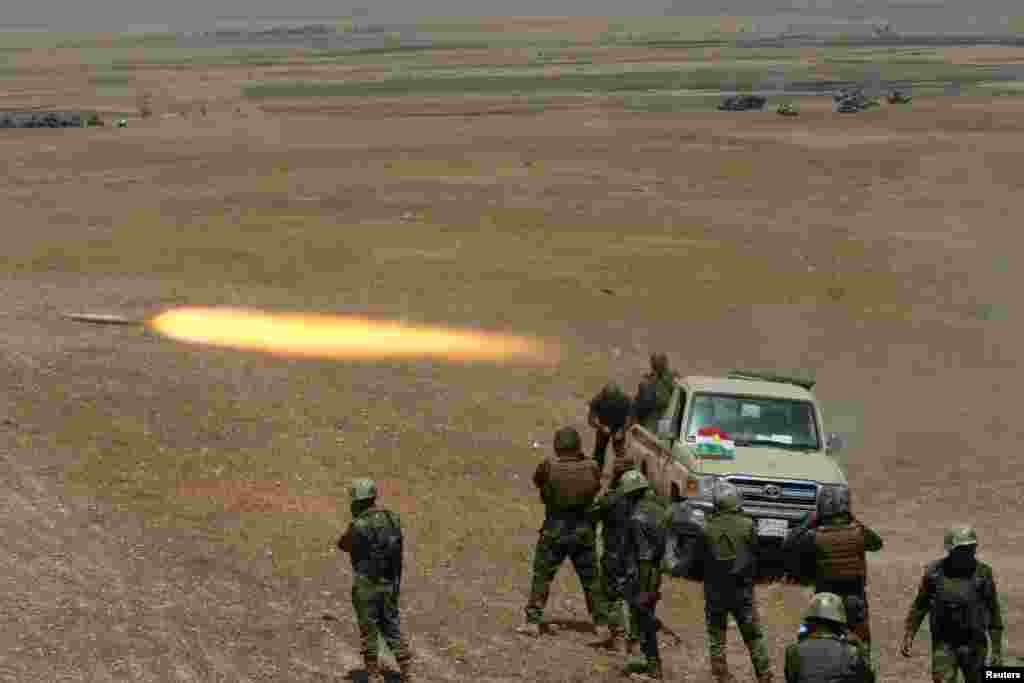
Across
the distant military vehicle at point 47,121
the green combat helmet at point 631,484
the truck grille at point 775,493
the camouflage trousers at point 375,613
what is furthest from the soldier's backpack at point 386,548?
the distant military vehicle at point 47,121

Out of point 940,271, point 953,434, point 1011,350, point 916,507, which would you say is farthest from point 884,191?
point 916,507

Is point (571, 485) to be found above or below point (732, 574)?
above

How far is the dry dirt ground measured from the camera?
51.4 ft

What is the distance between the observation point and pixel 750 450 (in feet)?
60.0

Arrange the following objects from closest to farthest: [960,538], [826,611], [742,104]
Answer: [826,611]
[960,538]
[742,104]

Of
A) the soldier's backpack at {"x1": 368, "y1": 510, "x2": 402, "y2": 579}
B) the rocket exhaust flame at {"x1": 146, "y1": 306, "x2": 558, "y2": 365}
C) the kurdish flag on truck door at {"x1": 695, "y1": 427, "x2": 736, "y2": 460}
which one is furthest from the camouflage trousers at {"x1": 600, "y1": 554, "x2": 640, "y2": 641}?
the rocket exhaust flame at {"x1": 146, "y1": 306, "x2": 558, "y2": 365}

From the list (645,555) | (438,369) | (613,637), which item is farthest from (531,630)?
(438,369)

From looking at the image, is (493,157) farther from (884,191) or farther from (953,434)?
(953,434)

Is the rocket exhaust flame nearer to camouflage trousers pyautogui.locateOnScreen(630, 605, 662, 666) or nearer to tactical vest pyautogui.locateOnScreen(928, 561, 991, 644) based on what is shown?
camouflage trousers pyautogui.locateOnScreen(630, 605, 662, 666)

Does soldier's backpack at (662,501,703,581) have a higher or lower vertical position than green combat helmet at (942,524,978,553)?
lower

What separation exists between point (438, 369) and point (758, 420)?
31.7 feet

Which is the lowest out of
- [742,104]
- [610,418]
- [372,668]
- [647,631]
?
[742,104]

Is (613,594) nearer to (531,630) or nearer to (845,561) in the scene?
(531,630)

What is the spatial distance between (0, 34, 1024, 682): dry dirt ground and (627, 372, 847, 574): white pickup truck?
3.04 feet
